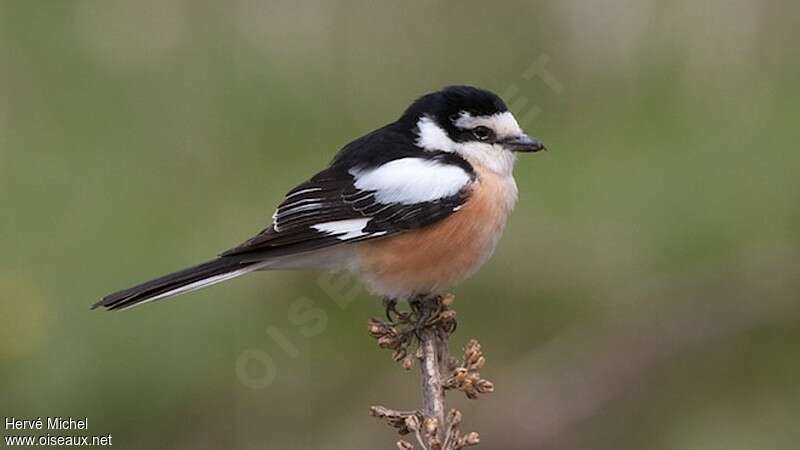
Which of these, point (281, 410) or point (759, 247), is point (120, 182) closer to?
point (281, 410)

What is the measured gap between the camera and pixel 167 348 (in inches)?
237

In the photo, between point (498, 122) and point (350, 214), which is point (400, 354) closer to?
point (350, 214)

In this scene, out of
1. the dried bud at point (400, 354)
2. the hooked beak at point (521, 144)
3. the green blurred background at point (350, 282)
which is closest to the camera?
the dried bud at point (400, 354)

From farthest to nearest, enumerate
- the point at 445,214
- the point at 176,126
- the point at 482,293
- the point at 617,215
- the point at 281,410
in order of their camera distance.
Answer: the point at 176,126
the point at 617,215
the point at 482,293
the point at 281,410
the point at 445,214

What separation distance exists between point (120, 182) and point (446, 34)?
1934mm

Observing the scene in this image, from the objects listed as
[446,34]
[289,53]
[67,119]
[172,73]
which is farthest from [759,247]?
[67,119]

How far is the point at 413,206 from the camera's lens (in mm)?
4812

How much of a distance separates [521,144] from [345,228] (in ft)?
2.28

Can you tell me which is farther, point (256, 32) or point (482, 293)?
point (256, 32)

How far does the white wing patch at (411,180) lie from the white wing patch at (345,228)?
11cm

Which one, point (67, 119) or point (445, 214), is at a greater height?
point (67, 119)

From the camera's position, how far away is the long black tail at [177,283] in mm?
4371

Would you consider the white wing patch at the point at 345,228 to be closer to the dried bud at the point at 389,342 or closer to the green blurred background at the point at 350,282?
the dried bud at the point at 389,342

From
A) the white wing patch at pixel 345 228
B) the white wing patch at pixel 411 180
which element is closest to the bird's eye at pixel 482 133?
the white wing patch at pixel 411 180
